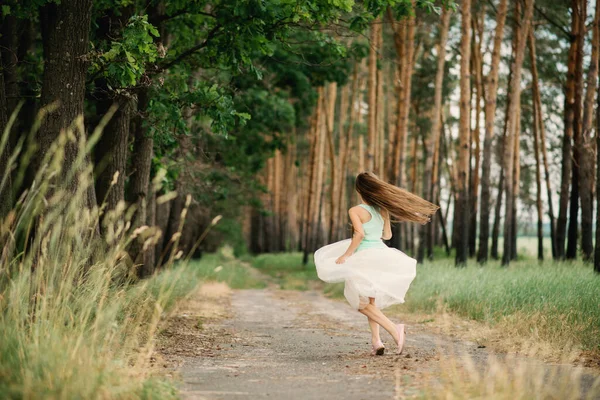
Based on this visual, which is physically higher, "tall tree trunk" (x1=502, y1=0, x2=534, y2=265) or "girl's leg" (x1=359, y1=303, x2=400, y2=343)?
"tall tree trunk" (x1=502, y1=0, x2=534, y2=265)

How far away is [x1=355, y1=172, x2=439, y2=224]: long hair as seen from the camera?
782 cm

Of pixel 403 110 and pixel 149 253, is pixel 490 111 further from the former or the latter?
pixel 149 253

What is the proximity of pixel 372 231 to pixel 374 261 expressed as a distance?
1.19 ft

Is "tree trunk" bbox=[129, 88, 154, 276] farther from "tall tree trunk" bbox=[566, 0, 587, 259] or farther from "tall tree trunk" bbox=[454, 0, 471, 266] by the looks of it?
"tall tree trunk" bbox=[566, 0, 587, 259]

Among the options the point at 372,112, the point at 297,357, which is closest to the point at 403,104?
the point at 372,112

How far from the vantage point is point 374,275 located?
7.64 metres

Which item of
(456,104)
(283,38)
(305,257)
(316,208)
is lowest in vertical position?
(305,257)

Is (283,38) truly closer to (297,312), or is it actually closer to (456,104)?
(297,312)

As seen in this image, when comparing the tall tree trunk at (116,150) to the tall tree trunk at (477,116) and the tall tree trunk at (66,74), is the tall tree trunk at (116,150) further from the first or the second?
the tall tree trunk at (477,116)

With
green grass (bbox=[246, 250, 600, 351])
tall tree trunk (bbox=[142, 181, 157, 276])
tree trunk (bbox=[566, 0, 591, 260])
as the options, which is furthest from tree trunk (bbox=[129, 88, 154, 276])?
tree trunk (bbox=[566, 0, 591, 260])

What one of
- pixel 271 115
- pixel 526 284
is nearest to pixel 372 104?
pixel 271 115

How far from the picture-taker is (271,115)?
2177cm

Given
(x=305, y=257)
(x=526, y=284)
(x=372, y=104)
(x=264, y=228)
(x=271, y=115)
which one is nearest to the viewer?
(x=526, y=284)

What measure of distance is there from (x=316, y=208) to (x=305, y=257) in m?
→ 2.62
